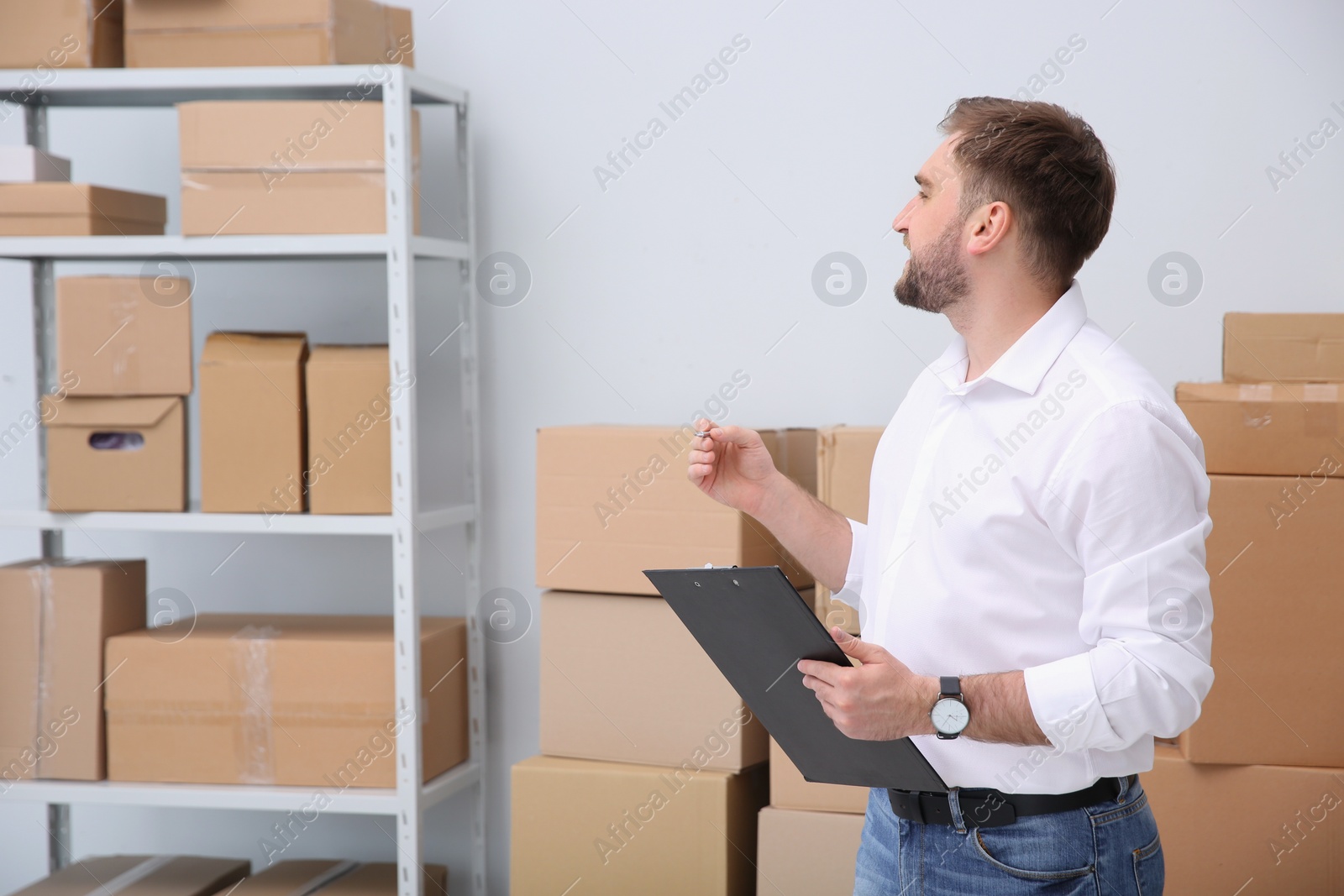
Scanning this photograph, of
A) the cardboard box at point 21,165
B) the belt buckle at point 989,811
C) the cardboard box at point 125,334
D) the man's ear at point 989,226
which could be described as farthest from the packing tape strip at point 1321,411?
the cardboard box at point 21,165

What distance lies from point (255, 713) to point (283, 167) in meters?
0.94

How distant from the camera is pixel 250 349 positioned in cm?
194

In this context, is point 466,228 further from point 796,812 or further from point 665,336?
point 796,812

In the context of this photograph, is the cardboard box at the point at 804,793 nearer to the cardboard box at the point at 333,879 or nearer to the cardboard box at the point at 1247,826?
the cardboard box at the point at 1247,826

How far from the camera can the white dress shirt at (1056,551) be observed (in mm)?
960

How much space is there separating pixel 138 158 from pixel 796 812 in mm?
1823

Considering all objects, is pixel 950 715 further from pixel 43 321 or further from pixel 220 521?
pixel 43 321

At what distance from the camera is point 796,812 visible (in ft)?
5.76

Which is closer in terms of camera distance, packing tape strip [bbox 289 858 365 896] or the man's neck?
the man's neck

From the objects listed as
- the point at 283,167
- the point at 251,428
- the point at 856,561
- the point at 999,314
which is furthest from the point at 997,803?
the point at 283,167

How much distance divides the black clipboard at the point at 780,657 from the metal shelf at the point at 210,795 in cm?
102

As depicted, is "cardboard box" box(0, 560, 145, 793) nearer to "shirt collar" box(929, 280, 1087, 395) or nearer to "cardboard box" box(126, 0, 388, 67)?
"cardboard box" box(126, 0, 388, 67)

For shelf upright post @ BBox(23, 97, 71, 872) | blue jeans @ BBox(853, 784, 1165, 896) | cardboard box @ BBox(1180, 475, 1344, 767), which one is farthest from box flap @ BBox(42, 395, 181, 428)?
cardboard box @ BBox(1180, 475, 1344, 767)

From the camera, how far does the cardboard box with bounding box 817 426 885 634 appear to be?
173cm
